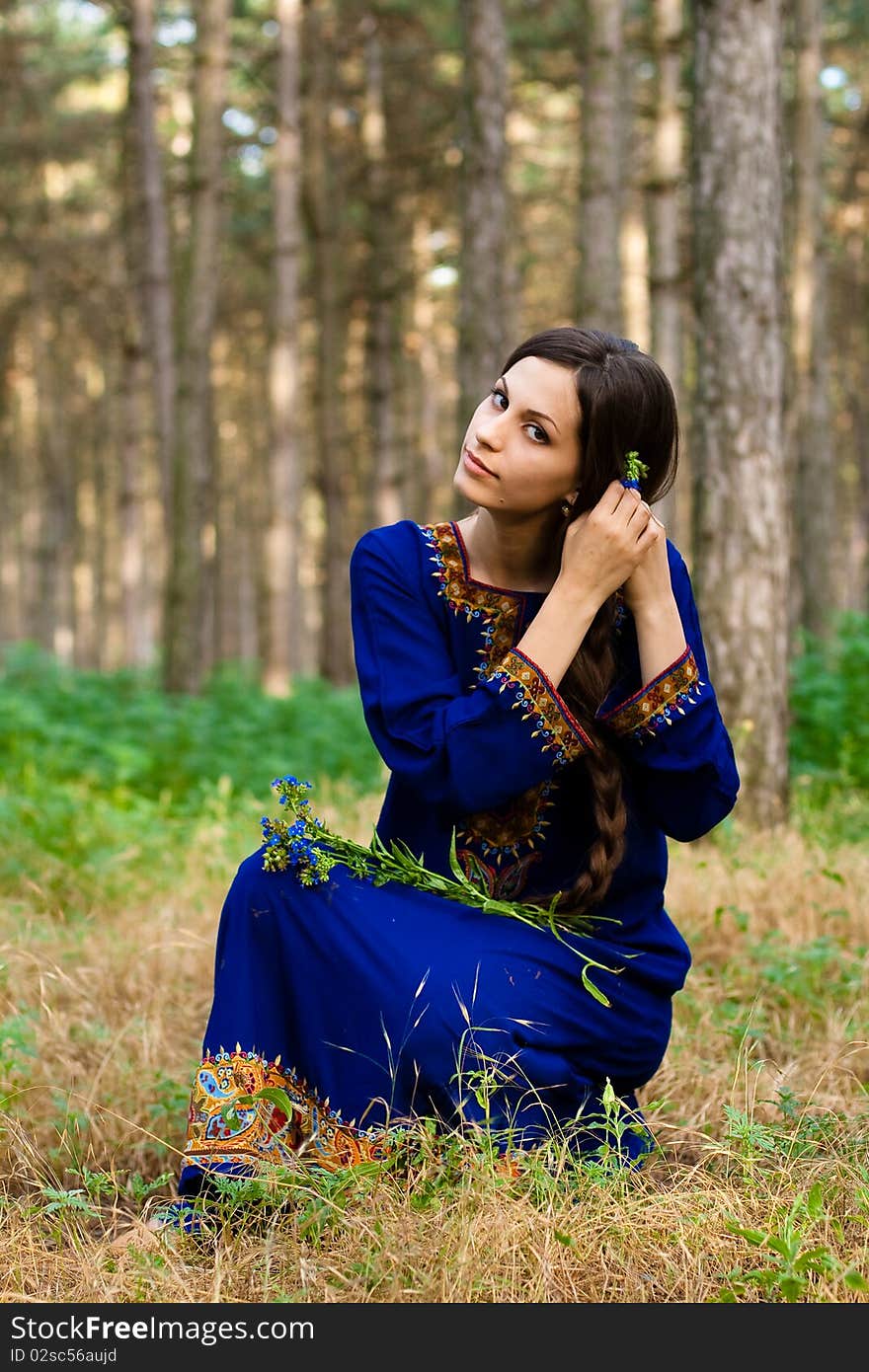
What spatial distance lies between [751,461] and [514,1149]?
12.9ft

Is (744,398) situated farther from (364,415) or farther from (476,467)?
(364,415)

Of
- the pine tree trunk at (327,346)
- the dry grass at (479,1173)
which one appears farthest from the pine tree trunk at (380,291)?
the dry grass at (479,1173)

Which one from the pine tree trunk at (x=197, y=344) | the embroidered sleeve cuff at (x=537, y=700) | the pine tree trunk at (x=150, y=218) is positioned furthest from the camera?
the pine tree trunk at (x=150, y=218)

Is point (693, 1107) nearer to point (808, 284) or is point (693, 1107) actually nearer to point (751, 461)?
point (751, 461)

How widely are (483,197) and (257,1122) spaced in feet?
25.8

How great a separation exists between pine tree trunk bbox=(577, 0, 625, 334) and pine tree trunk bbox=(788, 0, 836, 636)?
241cm

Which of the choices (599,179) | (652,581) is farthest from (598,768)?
(599,179)

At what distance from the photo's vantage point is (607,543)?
2.73 meters

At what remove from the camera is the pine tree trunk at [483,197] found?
9.34m

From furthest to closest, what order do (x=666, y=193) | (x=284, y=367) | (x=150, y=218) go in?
(x=284, y=367)
(x=150, y=218)
(x=666, y=193)

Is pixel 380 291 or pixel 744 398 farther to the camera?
pixel 380 291

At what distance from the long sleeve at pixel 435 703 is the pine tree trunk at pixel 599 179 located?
7.24 metres

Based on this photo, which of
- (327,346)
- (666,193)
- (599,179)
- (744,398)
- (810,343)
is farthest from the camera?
(327,346)

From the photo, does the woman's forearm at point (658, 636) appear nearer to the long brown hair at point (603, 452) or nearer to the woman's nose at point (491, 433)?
the long brown hair at point (603, 452)
